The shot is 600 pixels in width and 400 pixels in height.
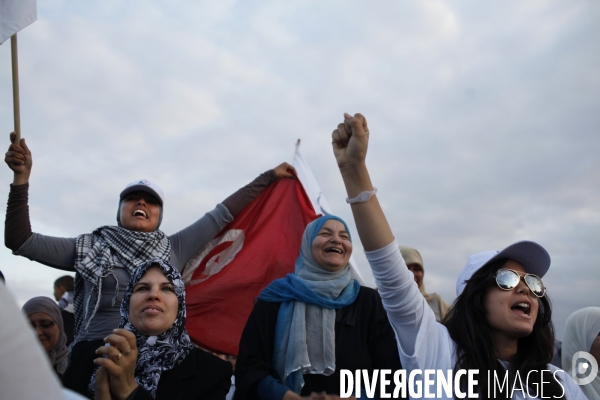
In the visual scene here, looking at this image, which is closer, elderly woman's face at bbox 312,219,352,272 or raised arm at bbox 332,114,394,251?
raised arm at bbox 332,114,394,251

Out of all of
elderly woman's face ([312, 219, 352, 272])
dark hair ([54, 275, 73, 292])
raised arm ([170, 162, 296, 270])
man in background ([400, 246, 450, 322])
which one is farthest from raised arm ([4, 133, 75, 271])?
dark hair ([54, 275, 73, 292])

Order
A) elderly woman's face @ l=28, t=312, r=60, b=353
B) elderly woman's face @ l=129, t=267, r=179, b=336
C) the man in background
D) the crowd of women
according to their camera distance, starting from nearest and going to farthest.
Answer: the crowd of women < elderly woman's face @ l=129, t=267, r=179, b=336 < elderly woman's face @ l=28, t=312, r=60, b=353 < the man in background

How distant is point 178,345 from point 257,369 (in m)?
0.51

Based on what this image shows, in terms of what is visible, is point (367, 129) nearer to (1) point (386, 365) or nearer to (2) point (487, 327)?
(2) point (487, 327)

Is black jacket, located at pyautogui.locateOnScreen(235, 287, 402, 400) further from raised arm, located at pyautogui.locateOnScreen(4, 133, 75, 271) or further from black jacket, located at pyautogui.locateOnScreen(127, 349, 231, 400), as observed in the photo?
raised arm, located at pyautogui.locateOnScreen(4, 133, 75, 271)

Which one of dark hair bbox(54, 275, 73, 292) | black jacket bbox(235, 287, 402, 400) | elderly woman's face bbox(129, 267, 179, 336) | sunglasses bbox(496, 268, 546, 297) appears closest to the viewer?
sunglasses bbox(496, 268, 546, 297)

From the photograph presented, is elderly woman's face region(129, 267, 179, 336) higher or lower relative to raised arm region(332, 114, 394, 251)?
lower

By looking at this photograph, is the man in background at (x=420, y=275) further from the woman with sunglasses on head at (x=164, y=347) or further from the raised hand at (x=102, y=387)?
the raised hand at (x=102, y=387)

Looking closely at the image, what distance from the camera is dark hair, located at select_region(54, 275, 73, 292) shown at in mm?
7629

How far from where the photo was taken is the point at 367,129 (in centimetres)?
234

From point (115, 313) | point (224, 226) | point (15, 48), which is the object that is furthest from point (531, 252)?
point (15, 48)

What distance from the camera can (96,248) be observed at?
409 centimetres

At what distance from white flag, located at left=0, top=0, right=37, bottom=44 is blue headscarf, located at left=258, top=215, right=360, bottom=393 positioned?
266 cm

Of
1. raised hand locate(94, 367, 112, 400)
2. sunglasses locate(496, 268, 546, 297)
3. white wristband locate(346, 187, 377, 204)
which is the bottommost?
raised hand locate(94, 367, 112, 400)
